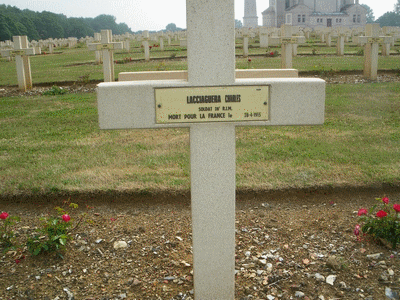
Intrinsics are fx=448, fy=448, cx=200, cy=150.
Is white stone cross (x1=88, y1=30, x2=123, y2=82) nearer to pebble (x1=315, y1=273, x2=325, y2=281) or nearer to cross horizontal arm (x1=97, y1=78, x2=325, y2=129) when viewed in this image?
cross horizontal arm (x1=97, y1=78, x2=325, y2=129)

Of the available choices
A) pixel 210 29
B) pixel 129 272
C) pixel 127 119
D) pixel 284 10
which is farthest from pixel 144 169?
pixel 284 10

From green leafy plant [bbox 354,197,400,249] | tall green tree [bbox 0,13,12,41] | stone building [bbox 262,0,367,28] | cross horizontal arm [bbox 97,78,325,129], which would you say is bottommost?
green leafy plant [bbox 354,197,400,249]

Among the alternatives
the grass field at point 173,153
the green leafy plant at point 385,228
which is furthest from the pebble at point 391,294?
the grass field at point 173,153

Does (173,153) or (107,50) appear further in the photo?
(107,50)

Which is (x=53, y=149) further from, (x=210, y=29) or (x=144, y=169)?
(x=210, y=29)

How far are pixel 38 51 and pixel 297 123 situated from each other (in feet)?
98.0

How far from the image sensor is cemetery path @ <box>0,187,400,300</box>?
301 cm

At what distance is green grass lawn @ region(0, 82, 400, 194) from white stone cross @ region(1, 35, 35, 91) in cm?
432

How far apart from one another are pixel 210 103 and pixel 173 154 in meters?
3.32

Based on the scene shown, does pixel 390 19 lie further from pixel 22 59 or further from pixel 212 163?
pixel 212 163

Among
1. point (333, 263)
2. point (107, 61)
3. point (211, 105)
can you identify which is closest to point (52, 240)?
point (211, 105)

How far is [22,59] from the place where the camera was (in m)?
12.3

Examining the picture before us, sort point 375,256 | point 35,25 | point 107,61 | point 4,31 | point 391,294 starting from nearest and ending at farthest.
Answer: point 391,294, point 375,256, point 107,61, point 4,31, point 35,25

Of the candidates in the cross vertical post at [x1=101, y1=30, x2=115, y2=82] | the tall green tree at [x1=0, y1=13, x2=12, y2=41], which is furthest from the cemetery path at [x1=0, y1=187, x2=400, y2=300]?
the tall green tree at [x1=0, y1=13, x2=12, y2=41]
